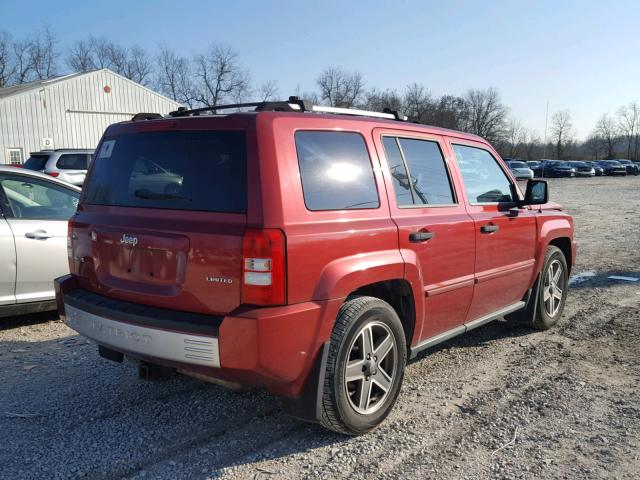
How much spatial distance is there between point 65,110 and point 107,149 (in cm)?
3126

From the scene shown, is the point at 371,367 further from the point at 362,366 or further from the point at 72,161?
the point at 72,161

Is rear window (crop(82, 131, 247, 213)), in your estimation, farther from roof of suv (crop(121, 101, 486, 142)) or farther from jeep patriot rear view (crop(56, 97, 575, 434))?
roof of suv (crop(121, 101, 486, 142))

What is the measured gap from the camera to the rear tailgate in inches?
112

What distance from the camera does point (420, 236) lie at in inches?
143

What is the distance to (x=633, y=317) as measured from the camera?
5855mm

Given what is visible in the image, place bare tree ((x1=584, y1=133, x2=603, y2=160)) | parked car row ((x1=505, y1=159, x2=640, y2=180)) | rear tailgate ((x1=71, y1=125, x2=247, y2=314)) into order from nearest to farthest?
rear tailgate ((x1=71, y1=125, x2=247, y2=314)) → parked car row ((x1=505, y1=159, x2=640, y2=180)) → bare tree ((x1=584, y1=133, x2=603, y2=160))

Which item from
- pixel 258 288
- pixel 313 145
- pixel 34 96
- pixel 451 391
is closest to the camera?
pixel 258 288

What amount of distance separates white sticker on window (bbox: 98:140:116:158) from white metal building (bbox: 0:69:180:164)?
99.1 ft

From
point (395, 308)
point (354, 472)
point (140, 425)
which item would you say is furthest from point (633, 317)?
point (140, 425)

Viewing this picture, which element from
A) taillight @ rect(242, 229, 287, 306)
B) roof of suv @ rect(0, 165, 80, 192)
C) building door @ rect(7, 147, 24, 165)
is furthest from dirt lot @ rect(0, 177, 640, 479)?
building door @ rect(7, 147, 24, 165)

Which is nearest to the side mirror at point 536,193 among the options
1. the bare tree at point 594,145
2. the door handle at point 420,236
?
the door handle at point 420,236

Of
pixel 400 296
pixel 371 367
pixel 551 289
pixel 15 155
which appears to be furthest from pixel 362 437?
pixel 15 155

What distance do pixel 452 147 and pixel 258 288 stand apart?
7.73 feet

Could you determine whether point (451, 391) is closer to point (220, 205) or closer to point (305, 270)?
point (305, 270)
